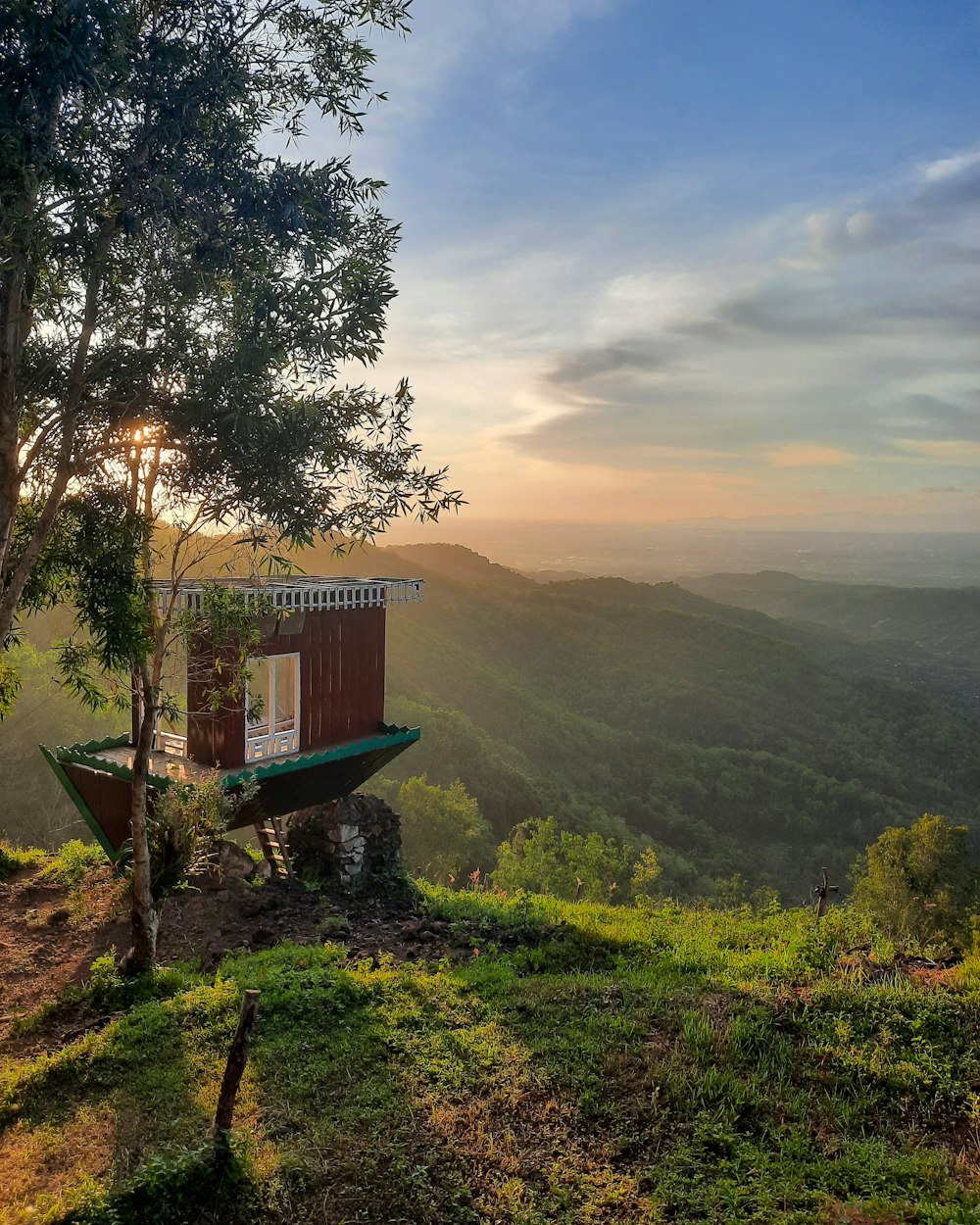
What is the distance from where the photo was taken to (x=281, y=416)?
8531 millimetres

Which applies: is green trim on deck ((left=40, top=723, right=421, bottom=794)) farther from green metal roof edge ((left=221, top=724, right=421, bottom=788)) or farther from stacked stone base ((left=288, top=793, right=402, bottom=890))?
stacked stone base ((left=288, top=793, right=402, bottom=890))

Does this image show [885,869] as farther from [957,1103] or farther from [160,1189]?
[160,1189]

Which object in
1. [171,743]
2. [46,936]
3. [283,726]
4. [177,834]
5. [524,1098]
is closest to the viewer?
[524,1098]

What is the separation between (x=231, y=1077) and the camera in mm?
5492

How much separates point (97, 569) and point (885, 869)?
24.4 meters

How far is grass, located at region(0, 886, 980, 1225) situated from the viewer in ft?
17.2

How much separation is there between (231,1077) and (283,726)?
918 cm

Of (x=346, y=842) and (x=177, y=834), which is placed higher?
(x=177, y=834)

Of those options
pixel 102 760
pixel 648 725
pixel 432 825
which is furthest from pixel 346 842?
pixel 648 725

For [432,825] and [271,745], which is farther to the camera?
[432,825]

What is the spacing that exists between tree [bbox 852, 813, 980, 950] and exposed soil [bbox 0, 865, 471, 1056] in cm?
1614

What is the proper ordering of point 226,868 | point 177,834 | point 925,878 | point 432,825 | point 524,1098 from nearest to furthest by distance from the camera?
point 524,1098 → point 177,834 → point 226,868 → point 925,878 → point 432,825

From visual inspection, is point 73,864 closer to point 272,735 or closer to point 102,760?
point 102,760

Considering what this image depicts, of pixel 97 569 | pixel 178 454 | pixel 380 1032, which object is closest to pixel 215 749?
pixel 97 569
